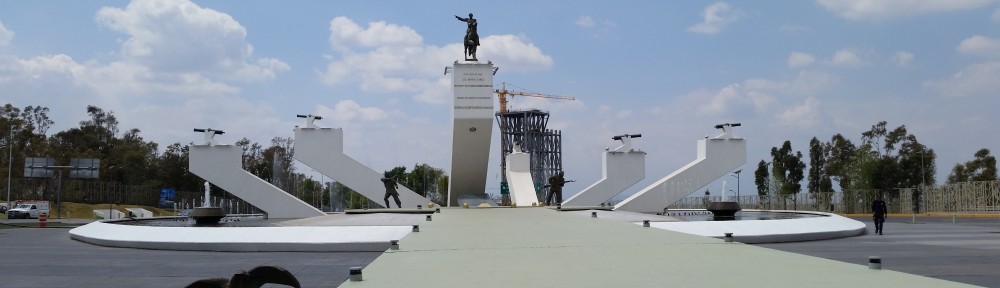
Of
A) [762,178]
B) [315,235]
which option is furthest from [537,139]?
[315,235]

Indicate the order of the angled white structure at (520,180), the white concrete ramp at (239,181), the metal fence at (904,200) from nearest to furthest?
the white concrete ramp at (239,181) < the angled white structure at (520,180) < the metal fence at (904,200)

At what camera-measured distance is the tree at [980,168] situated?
47.6 metres

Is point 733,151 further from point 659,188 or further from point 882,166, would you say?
point 882,166

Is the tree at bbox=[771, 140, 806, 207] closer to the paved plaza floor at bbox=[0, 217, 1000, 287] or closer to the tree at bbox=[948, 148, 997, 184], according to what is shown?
the tree at bbox=[948, 148, 997, 184]

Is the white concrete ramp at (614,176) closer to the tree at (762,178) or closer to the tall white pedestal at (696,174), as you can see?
the tall white pedestal at (696,174)

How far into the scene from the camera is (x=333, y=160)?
25.6 m

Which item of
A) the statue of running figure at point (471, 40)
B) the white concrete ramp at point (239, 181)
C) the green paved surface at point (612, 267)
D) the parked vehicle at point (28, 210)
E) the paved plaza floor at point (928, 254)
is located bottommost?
the parked vehicle at point (28, 210)

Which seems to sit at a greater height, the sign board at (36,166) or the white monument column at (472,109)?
the white monument column at (472,109)

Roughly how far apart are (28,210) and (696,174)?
3263cm

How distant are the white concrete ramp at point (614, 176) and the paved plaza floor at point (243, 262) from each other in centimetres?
1417

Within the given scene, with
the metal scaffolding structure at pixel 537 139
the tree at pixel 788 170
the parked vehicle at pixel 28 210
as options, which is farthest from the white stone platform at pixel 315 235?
the metal scaffolding structure at pixel 537 139

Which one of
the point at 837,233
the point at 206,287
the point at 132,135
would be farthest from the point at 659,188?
the point at 132,135

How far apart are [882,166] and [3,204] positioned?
50417 mm

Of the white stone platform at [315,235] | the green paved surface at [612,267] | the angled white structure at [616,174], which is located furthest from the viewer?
the angled white structure at [616,174]
